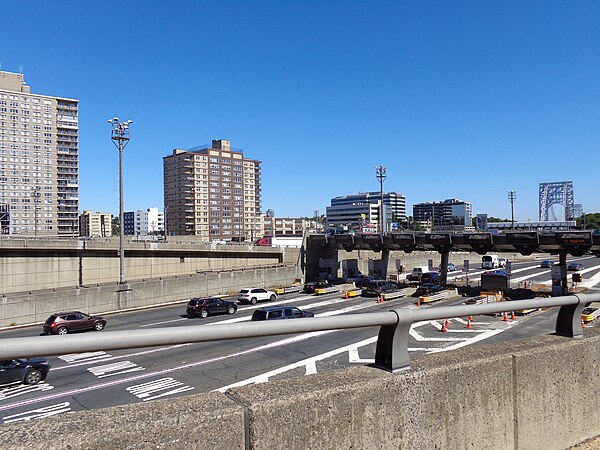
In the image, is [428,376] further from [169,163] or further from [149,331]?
[169,163]

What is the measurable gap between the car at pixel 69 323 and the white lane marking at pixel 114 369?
484 inches

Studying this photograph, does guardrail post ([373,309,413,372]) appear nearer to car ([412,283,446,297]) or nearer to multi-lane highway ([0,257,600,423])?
multi-lane highway ([0,257,600,423])

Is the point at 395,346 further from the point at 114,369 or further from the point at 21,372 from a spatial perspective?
the point at 114,369

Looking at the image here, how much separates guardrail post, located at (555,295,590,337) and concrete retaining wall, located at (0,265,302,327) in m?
37.5

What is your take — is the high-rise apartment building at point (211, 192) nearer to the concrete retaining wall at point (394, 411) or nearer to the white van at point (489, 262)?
the white van at point (489, 262)

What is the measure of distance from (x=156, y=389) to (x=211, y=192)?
144 meters

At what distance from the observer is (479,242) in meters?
46.7

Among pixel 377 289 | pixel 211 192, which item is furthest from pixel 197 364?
pixel 211 192

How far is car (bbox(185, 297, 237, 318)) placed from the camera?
34250mm

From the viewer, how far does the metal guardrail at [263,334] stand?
1.91 metres

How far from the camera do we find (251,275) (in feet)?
173

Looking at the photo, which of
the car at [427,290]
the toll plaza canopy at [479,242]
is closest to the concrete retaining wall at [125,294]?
the toll plaza canopy at [479,242]

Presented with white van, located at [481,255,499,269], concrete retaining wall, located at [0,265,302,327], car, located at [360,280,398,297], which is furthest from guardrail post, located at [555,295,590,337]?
white van, located at [481,255,499,269]

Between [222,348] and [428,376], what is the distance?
18875 mm
